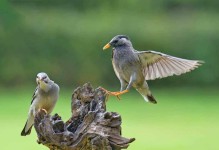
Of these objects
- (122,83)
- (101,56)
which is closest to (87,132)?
(122,83)

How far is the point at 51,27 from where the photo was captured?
61.3 feet

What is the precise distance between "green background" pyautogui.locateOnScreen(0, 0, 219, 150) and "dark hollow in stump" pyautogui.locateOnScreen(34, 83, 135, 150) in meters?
11.2

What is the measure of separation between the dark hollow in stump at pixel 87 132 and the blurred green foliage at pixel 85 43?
42.6ft

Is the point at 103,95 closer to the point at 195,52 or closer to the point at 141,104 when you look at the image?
the point at 141,104

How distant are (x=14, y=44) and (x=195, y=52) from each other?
406 cm

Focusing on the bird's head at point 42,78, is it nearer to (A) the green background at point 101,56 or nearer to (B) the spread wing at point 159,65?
(B) the spread wing at point 159,65

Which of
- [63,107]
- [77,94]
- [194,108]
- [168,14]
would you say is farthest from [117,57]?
[168,14]

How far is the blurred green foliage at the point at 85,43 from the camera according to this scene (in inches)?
704

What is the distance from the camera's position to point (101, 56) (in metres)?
18.0

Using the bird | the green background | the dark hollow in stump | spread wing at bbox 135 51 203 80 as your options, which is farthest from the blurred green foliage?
the dark hollow in stump

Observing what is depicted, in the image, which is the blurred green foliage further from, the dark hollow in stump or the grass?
the dark hollow in stump

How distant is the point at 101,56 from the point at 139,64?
38.7 feet

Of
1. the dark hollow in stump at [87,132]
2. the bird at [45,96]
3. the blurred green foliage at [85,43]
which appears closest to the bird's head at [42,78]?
the bird at [45,96]

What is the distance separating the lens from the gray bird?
6000mm
